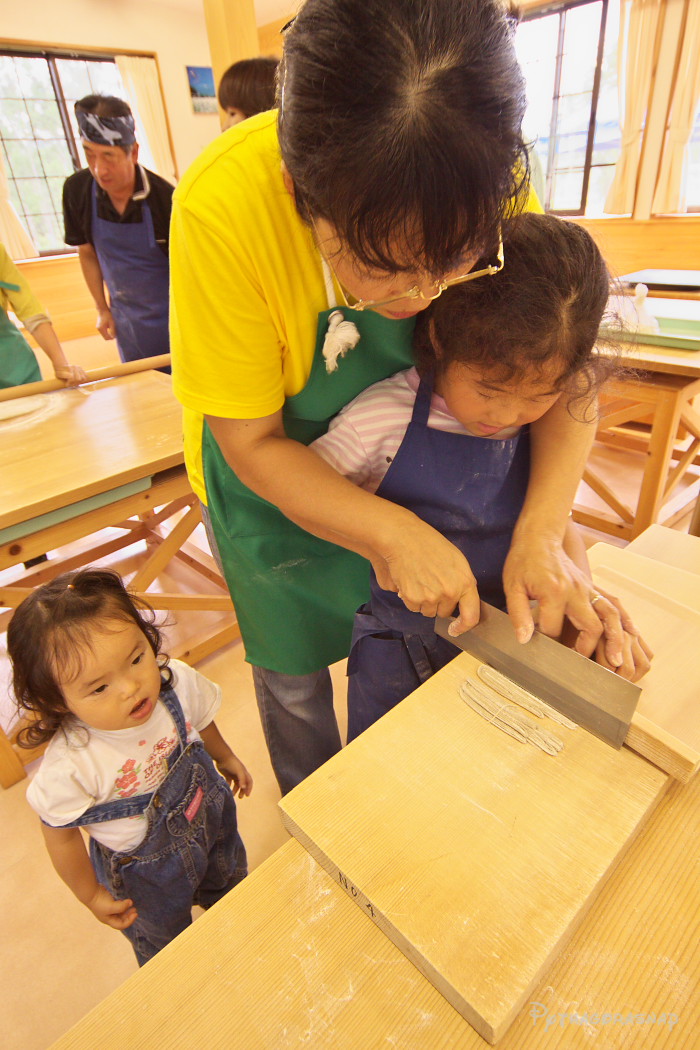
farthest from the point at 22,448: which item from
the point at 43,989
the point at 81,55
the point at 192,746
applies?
the point at 81,55

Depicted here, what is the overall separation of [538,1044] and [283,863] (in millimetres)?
271


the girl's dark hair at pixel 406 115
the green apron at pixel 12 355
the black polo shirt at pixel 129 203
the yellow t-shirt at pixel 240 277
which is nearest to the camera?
the girl's dark hair at pixel 406 115

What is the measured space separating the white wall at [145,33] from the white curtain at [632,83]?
338cm

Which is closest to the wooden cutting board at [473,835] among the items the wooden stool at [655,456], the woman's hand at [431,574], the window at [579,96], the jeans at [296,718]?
the woman's hand at [431,574]

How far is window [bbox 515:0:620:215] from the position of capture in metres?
4.66

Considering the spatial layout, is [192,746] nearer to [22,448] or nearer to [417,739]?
[417,739]

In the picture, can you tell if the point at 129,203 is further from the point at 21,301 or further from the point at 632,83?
the point at 632,83

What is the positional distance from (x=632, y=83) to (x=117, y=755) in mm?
5785

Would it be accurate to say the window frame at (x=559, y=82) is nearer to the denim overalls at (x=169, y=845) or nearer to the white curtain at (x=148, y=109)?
the white curtain at (x=148, y=109)

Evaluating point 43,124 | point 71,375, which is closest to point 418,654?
point 71,375

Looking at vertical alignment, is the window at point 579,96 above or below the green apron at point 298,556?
above

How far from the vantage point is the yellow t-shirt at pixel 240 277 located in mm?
700

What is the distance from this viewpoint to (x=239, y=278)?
0.71 meters

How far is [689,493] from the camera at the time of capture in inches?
119
